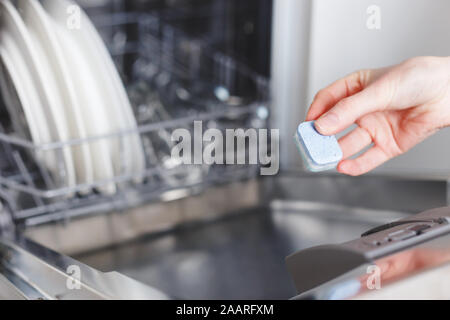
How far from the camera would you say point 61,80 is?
68 centimetres

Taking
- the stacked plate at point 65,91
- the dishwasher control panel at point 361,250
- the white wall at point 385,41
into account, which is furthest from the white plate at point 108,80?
the dishwasher control panel at point 361,250

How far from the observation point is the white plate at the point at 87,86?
0.70 metres

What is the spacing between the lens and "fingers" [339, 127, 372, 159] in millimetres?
594

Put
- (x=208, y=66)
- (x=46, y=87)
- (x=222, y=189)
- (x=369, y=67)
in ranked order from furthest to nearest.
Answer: (x=208, y=66) < (x=222, y=189) < (x=46, y=87) < (x=369, y=67)

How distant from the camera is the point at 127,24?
1.07 m

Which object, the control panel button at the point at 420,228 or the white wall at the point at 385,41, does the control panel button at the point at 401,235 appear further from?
the white wall at the point at 385,41

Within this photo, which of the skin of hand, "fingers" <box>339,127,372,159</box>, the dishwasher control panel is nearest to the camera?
the dishwasher control panel

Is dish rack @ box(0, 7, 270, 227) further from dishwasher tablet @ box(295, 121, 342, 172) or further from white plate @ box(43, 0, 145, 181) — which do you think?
dishwasher tablet @ box(295, 121, 342, 172)

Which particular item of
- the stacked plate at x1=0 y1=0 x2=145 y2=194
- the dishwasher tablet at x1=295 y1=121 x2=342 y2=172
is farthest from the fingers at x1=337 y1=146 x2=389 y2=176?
the stacked plate at x1=0 y1=0 x2=145 y2=194

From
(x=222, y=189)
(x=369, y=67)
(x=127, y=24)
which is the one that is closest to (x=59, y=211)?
(x=222, y=189)

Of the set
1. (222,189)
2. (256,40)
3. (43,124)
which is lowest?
(222,189)

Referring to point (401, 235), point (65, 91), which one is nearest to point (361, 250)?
point (401, 235)

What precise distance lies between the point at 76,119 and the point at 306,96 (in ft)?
0.89

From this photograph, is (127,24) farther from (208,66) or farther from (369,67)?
(369,67)
